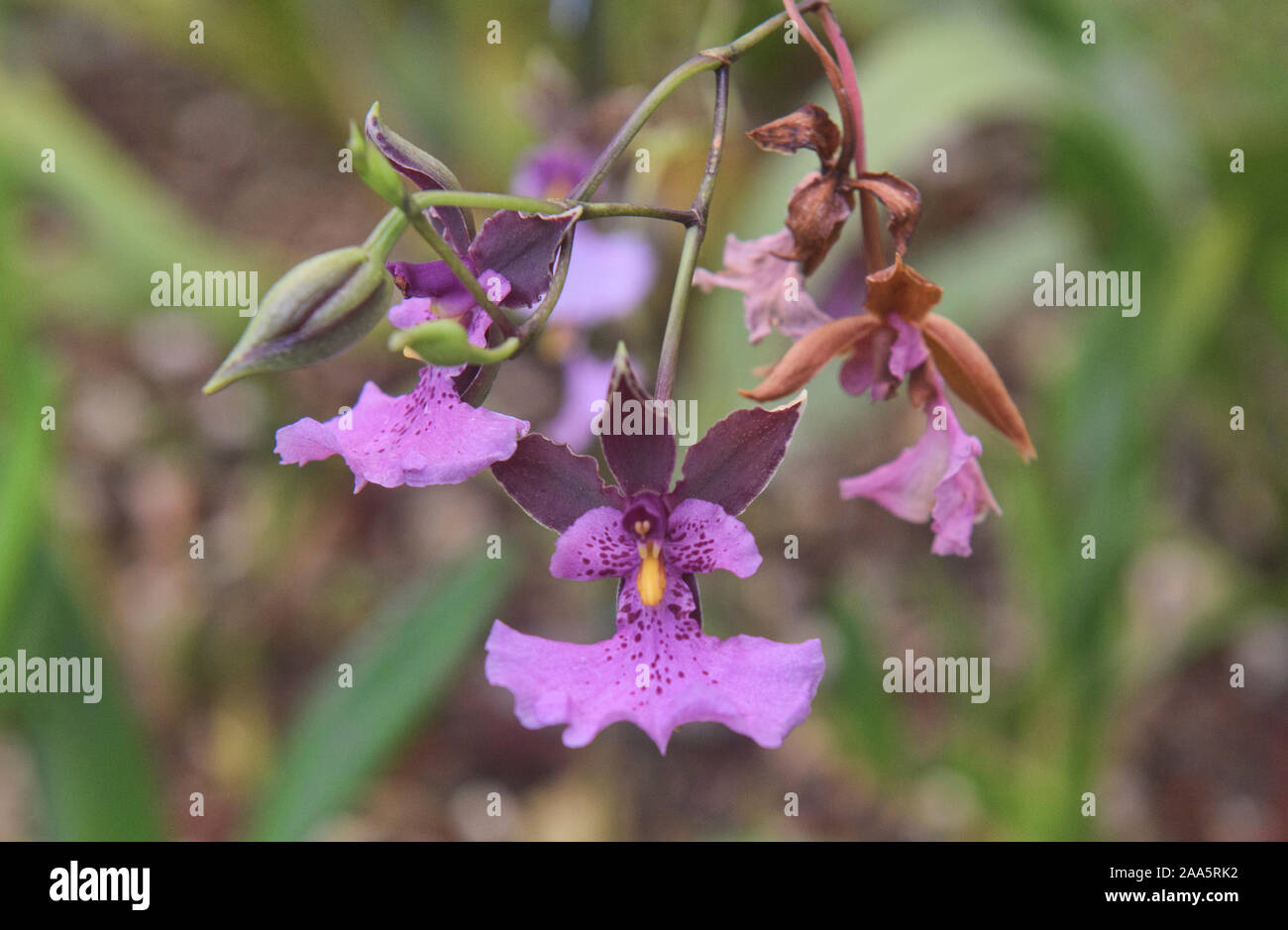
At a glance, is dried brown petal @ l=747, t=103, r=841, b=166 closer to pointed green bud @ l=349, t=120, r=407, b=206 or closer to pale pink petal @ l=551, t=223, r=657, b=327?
pointed green bud @ l=349, t=120, r=407, b=206

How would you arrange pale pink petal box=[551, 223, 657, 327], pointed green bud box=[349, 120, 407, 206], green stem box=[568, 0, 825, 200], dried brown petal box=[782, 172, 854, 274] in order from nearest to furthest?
pointed green bud box=[349, 120, 407, 206] < green stem box=[568, 0, 825, 200] < dried brown petal box=[782, 172, 854, 274] < pale pink petal box=[551, 223, 657, 327]

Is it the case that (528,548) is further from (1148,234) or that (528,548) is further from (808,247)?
(808,247)

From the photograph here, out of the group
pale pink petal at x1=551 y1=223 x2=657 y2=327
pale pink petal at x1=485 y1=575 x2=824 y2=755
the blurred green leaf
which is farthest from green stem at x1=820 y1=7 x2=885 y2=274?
the blurred green leaf

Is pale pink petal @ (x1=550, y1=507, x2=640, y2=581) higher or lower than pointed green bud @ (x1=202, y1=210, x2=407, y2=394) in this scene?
lower

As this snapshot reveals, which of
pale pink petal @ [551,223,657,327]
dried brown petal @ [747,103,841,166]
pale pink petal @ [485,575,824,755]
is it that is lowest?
pale pink petal @ [485,575,824,755]

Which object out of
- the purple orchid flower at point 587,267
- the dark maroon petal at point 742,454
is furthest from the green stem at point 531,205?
the purple orchid flower at point 587,267

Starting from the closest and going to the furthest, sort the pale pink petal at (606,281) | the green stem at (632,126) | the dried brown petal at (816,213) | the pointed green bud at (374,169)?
the pointed green bud at (374,169)
the green stem at (632,126)
the dried brown petal at (816,213)
the pale pink petal at (606,281)

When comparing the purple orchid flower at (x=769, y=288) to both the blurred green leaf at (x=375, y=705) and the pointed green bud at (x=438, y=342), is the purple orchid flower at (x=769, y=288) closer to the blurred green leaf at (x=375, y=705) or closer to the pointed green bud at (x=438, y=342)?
the pointed green bud at (x=438, y=342)
